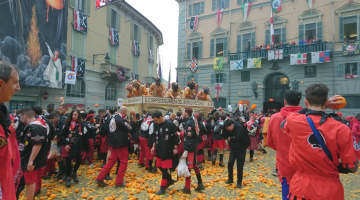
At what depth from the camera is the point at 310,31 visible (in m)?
23.8

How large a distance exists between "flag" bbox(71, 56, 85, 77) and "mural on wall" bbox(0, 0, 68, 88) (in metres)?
1.83

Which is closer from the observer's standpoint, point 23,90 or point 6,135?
point 6,135

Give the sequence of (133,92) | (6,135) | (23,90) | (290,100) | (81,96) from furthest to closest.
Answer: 1. (81,96)
2. (23,90)
3. (133,92)
4. (290,100)
5. (6,135)

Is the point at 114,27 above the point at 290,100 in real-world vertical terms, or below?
above

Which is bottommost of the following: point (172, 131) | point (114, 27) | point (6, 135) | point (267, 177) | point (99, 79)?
point (267, 177)

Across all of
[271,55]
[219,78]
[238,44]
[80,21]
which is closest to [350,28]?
[271,55]

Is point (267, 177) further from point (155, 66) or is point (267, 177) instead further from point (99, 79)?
point (155, 66)

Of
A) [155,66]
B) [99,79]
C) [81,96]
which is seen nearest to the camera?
[81,96]

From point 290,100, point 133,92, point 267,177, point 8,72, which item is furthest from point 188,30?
point 8,72

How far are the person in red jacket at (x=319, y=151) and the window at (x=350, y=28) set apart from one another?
25021 mm

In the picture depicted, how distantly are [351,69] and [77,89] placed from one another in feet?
89.5

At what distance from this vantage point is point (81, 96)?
24.7m

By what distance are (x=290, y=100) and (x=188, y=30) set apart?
29635mm

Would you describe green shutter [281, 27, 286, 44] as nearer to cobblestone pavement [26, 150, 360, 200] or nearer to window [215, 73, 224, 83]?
window [215, 73, 224, 83]
